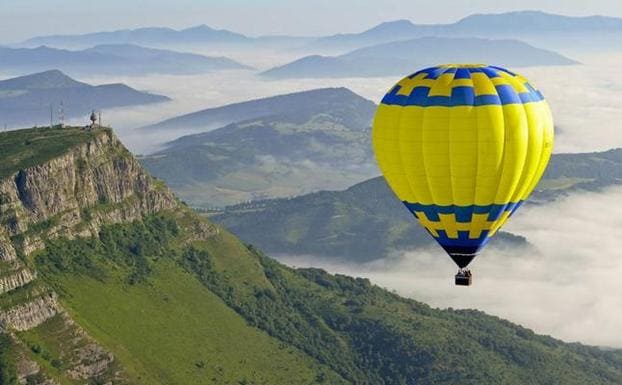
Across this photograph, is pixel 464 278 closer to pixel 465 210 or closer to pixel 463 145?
pixel 465 210

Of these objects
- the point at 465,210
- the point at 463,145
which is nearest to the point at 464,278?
the point at 465,210

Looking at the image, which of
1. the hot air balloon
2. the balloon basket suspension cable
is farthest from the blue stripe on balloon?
the balloon basket suspension cable

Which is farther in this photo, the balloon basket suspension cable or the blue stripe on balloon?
the blue stripe on balloon

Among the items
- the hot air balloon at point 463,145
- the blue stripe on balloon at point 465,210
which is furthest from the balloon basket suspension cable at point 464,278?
the blue stripe on balloon at point 465,210

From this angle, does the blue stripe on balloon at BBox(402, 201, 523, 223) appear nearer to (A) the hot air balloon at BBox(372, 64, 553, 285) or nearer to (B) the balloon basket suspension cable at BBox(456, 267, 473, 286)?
(A) the hot air balloon at BBox(372, 64, 553, 285)

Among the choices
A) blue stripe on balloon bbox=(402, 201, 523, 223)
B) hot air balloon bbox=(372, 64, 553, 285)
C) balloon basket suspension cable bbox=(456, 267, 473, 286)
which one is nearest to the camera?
hot air balloon bbox=(372, 64, 553, 285)

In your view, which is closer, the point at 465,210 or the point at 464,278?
the point at 464,278

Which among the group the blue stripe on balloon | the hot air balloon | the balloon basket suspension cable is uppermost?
the hot air balloon

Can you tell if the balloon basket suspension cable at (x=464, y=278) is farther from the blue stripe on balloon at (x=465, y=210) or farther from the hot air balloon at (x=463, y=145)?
the blue stripe on balloon at (x=465, y=210)

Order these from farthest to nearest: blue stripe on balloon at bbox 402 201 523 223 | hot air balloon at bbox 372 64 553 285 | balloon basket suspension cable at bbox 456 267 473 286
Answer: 1. blue stripe on balloon at bbox 402 201 523 223
2. balloon basket suspension cable at bbox 456 267 473 286
3. hot air balloon at bbox 372 64 553 285
